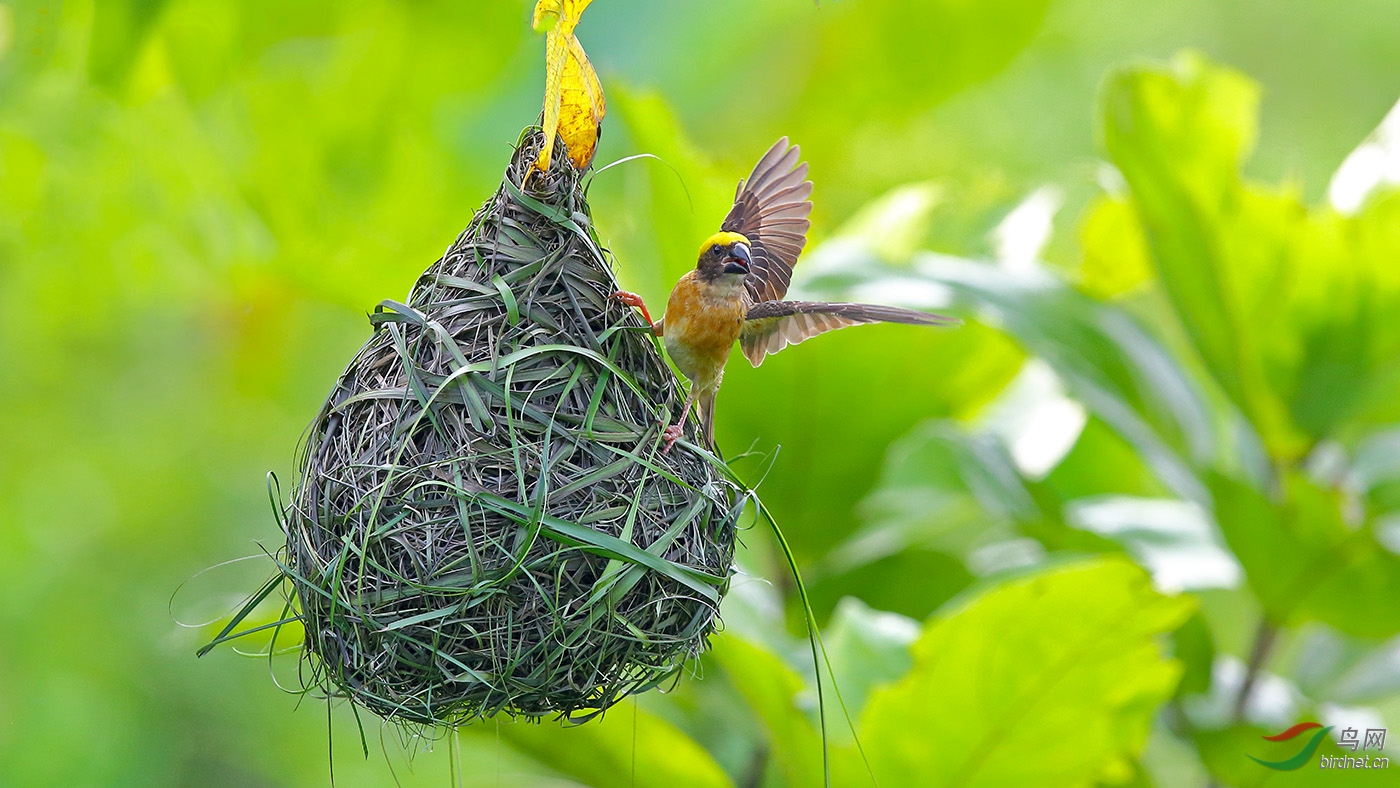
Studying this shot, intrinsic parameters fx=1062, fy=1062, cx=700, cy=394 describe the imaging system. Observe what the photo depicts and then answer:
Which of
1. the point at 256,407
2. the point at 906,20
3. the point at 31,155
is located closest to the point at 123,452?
the point at 256,407

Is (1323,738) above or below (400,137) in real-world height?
below

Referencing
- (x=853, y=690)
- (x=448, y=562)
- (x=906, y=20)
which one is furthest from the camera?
(x=906, y=20)

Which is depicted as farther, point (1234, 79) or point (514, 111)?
point (514, 111)

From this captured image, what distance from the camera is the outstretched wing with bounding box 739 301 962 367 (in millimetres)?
1002

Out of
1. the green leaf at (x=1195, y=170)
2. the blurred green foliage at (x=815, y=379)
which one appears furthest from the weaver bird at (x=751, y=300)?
the green leaf at (x=1195, y=170)

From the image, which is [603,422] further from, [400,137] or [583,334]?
[400,137]

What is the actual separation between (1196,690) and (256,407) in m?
3.15

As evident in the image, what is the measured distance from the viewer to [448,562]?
2.89ft

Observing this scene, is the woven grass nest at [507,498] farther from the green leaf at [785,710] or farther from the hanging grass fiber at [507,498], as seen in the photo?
the green leaf at [785,710]

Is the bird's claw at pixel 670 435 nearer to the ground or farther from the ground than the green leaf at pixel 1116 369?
nearer to the ground

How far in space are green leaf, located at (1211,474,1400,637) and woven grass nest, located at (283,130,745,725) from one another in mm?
1189

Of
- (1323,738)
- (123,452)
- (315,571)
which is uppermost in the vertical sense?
(123,452)

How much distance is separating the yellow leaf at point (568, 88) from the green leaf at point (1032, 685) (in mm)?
830

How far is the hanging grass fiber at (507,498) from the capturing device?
890mm
